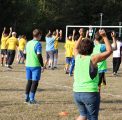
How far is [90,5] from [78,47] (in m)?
71.2

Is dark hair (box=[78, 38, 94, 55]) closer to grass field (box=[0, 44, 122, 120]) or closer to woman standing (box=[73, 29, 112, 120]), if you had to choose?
woman standing (box=[73, 29, 112, 120])

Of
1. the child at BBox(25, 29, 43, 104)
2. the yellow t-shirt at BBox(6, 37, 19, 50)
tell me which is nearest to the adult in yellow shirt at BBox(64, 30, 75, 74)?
the yellow t-shirt at BBox(6, 37, 19, 50)

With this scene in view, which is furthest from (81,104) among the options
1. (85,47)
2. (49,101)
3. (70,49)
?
(70,49)

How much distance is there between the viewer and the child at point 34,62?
1134 centimetres

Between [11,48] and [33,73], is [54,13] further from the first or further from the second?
[33,73]

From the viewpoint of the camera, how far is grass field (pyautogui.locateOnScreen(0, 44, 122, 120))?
1019 centimetres

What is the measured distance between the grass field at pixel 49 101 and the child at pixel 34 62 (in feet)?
1.51

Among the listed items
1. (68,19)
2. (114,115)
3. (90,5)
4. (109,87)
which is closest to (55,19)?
(68,19)

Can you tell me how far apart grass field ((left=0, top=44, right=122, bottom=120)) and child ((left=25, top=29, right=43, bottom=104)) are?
0.46 metres

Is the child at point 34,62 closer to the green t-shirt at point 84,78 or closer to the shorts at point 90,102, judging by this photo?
the green t-shirt at point 84,78

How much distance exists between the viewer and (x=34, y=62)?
11445mm

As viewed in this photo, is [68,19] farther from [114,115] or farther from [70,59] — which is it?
[114,115]

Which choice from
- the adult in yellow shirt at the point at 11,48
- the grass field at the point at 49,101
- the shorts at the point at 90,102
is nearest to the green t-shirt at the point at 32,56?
the grass field at the point at 49,101

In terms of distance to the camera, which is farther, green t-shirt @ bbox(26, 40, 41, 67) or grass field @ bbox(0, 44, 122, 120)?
green t-shirt @ bbox(26, 40, 41, 67)
